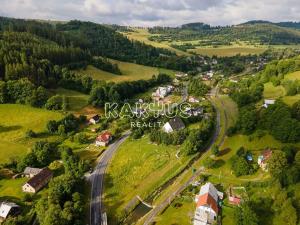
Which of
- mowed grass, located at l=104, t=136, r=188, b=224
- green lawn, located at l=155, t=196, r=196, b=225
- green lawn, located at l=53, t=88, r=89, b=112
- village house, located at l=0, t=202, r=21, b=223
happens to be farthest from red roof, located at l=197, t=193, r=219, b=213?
green lawn, located at l=53, t=88, r=89, b=112

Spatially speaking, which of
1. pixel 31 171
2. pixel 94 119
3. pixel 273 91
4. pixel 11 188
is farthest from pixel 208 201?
pixel 273 91

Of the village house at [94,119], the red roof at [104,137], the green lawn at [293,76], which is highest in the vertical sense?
the green lawn at [293,76]

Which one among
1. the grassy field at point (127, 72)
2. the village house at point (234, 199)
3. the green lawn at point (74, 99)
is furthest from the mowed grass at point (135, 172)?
the grassy field at point (127, 72)

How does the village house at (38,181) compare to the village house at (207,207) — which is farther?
the village house at (38,181)

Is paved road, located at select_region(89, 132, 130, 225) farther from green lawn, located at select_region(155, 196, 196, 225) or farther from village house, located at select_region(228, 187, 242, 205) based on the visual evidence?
village house, located at select_region(228, 187, 242, 205)

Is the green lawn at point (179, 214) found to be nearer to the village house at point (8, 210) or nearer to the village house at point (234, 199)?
the village house at point (234, 199)

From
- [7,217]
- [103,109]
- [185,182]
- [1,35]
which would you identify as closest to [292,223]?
[185,182]

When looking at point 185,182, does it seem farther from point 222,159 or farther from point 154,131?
point 154,131
